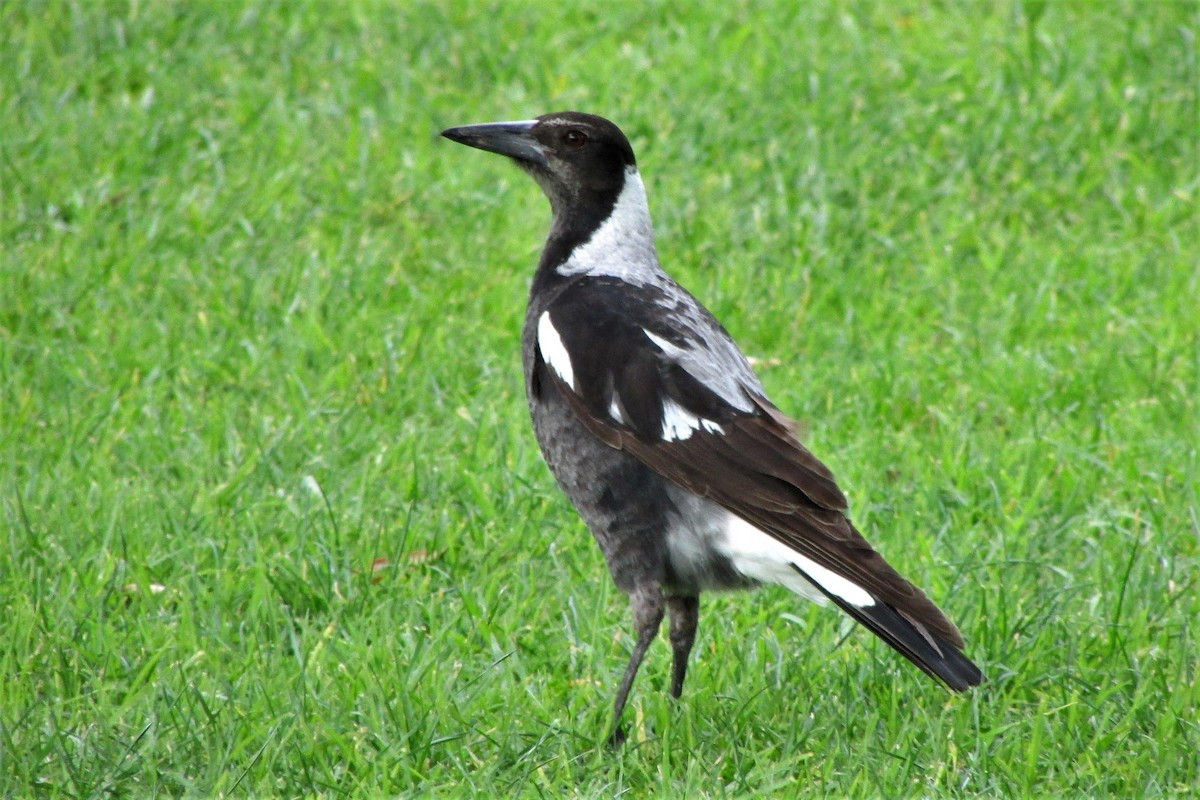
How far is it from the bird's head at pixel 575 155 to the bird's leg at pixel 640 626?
0.95 m

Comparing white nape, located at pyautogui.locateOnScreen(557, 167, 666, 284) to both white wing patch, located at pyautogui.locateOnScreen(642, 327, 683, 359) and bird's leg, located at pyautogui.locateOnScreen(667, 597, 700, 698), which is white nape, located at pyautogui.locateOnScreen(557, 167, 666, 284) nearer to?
white wing patch, located at pyautogui.locateOnScreen(642, 327, 683, 359)

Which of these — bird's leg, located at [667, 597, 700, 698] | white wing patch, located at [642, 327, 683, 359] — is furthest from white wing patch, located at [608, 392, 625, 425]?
bird's leg, located at [667, 597, 700, 698]

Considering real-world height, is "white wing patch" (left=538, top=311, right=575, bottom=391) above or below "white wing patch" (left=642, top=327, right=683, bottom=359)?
below

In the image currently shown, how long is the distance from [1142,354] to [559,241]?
2.03 m

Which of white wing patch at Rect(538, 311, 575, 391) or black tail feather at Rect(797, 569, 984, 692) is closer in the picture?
black tail feather at Rect(797, 569, 984, 692)

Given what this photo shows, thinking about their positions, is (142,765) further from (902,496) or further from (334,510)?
(902,496)

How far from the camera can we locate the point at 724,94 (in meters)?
5.95

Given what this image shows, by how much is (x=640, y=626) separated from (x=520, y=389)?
1.54 metres

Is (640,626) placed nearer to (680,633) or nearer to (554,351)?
(680,633)

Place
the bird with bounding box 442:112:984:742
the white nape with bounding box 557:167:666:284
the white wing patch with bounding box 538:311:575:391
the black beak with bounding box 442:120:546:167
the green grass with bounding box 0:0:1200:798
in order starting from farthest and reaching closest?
1. the black beak with bounding box 442:120:546:167
2. the white nape with bounding box 557:167:666:284
3. the white wing patch with bounding box 538:311:575:391
4. the green grass with bounding box 0:0:1200:798
5. the bird with bounding box 442:112:984:742

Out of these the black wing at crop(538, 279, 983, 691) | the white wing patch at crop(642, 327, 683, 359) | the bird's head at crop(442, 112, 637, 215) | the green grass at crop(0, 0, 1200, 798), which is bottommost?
the green grass at crop(0, 0, 1200, 798)

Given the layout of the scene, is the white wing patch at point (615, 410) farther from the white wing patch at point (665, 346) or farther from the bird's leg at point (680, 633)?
the bird's leg at point (680, 633)

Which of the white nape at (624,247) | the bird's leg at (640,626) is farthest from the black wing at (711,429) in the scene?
the bird's leg at (640,626)

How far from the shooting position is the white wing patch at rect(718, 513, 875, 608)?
2768 millimetres
